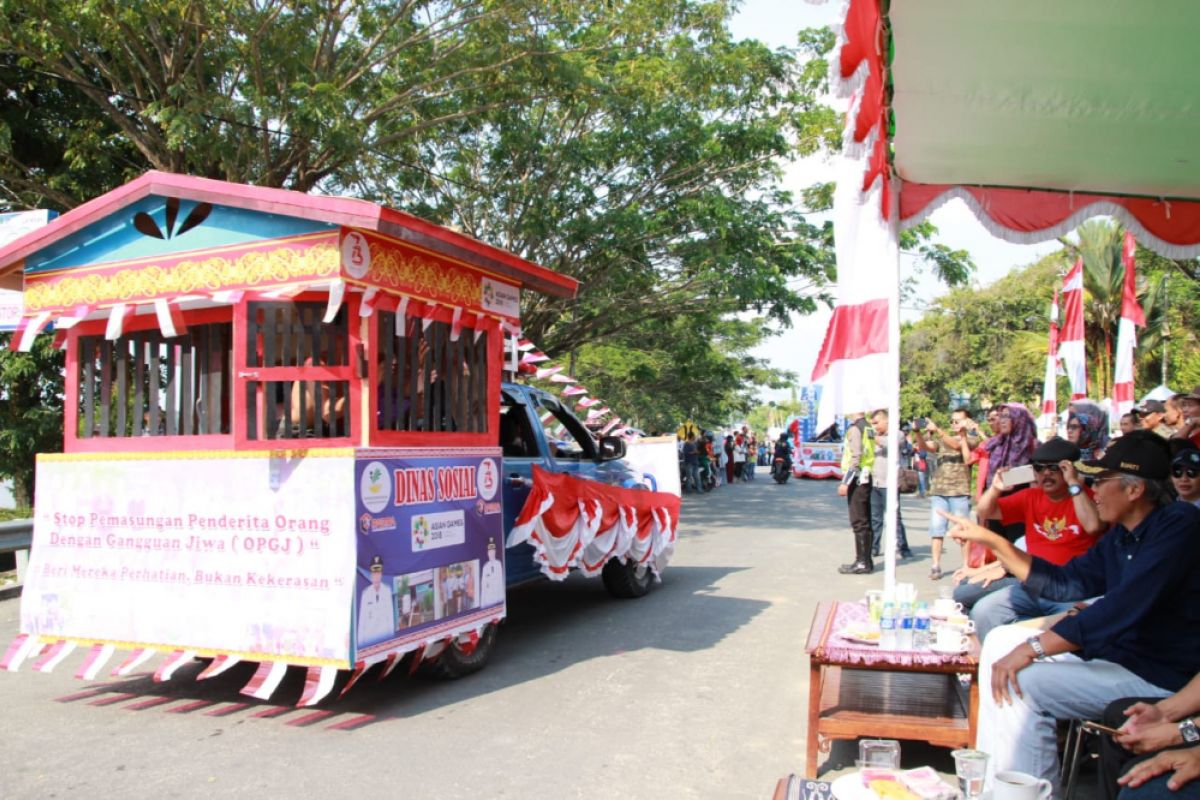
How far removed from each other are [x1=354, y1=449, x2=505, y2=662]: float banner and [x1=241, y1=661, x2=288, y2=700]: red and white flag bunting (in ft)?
1.62

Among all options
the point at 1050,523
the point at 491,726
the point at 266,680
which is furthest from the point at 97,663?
the point at 1050,523

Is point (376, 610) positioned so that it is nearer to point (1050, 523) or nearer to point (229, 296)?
point (229, 296)

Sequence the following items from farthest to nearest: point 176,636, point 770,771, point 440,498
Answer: point 440,498, point 176,636, point 770,771

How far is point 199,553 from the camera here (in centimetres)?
521

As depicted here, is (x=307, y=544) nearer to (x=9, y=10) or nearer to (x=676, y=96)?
(x=9, y=10)

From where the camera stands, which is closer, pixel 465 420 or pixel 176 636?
pixel 176 636

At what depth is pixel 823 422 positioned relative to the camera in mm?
5312

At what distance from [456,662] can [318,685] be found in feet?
3.85

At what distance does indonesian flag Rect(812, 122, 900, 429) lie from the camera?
525 centimetres

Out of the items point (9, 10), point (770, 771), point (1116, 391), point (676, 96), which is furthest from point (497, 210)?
Result: point (770, 771)

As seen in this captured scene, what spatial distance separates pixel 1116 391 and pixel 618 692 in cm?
1098

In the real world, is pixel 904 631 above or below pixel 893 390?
A: below

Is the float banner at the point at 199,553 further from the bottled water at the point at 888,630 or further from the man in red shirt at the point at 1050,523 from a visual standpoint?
the man in red shirt at the point at 1050,523

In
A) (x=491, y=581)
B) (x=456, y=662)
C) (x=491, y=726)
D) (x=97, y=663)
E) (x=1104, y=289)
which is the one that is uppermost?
(x=1104, y=289)
